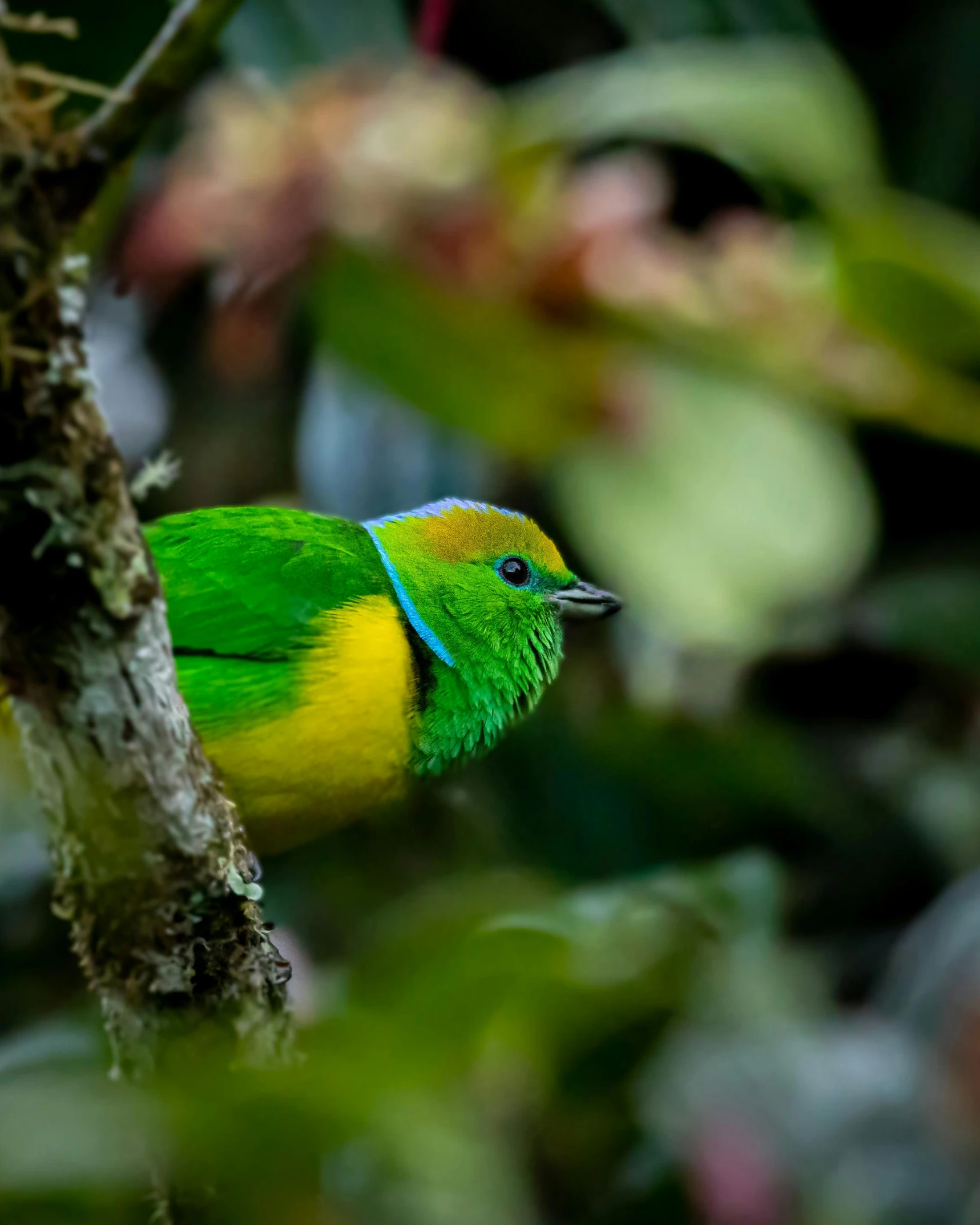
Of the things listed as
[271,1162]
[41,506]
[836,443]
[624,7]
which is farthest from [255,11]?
[271,1162]

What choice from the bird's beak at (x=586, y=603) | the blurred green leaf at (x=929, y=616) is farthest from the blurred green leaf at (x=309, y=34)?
the blurred green leaf at (x=929, y=616)

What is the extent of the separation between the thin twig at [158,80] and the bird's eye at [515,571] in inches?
56.1

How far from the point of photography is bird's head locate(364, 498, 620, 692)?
2551mm

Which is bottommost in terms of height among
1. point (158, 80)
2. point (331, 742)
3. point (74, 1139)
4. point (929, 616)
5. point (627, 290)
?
point (929, 616)

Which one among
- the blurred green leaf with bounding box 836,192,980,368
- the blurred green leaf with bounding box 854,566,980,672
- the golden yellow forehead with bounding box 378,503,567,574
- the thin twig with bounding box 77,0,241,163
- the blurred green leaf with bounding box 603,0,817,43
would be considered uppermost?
the thin twig with bounding box 77,0,241,163

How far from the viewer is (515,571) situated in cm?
267

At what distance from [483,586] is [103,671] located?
1302 millimetres

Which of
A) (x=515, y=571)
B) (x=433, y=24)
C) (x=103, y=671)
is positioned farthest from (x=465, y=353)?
(x=103, y=671)

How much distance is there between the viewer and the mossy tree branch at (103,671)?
3.76 ft

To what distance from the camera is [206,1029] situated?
168cm

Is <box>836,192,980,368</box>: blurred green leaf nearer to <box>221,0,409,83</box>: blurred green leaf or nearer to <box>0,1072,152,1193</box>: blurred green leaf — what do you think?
<box>221,0,409,83</box>: blurred green leaf

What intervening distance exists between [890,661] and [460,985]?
3.05 metres

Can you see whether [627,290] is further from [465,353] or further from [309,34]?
[309,34]

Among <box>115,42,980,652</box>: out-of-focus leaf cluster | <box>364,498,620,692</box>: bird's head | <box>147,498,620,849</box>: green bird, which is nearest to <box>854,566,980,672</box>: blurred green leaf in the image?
<box>115,42,980,652</box>: out-of-focus leaf cluster
